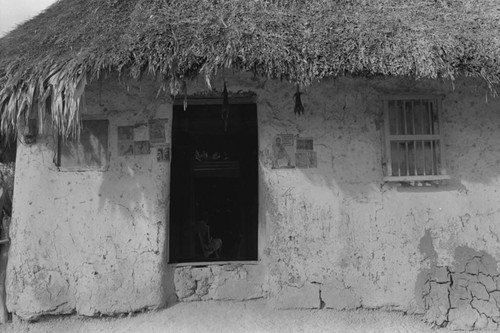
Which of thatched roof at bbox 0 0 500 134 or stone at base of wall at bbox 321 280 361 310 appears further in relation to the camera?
stone at base of wall at bbox 321 280 361 310

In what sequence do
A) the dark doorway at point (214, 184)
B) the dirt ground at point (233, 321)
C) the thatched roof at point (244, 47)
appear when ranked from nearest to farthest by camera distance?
the thatched roof at point (244, 47), the dirt ground at point (233, 321), the dark doorway at point (214, 184)

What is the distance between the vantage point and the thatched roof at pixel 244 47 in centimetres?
407

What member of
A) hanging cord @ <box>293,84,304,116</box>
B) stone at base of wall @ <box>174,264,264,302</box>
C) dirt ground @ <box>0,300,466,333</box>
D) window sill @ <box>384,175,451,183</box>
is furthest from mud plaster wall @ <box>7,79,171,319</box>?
window sill @ <box>384,175,451,183</box>

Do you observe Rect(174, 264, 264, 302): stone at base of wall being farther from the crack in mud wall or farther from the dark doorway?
the crack in mud wall

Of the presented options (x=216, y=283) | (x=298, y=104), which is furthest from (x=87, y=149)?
(x=298, y=104)

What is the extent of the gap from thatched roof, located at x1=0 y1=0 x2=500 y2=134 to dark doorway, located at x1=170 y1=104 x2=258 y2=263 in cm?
161

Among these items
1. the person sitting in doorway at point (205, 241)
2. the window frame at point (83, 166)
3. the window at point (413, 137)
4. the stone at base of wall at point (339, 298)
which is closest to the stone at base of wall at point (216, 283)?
the stone at base of wall at point (339, 298)

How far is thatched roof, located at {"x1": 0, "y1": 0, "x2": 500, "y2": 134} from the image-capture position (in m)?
4.07

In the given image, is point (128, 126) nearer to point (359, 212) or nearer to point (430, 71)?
point (359, 212)

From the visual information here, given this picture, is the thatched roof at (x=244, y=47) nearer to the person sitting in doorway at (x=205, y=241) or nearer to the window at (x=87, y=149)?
the window at (x=87, y=149)

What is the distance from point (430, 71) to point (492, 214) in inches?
65.1

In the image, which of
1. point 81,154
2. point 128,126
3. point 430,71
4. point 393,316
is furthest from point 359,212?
point 81,154

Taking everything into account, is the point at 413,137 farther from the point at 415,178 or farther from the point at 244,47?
the point at 244,47

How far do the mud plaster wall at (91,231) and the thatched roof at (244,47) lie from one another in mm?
521
